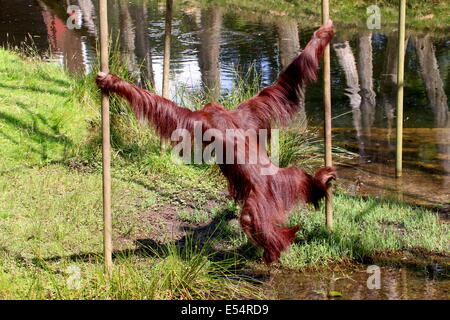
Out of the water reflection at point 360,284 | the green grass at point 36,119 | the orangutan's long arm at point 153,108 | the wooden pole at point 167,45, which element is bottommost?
the water reflection at point 360,284

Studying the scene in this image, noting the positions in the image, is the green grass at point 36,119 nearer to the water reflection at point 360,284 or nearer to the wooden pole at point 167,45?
the wooden pole at point 167,45

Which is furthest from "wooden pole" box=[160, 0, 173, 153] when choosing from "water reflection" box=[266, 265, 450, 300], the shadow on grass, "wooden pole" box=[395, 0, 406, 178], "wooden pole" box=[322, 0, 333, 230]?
"water reflection" box=[266, 265, 450, 300]

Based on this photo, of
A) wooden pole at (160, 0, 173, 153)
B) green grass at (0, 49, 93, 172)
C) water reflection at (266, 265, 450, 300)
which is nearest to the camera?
water reflection at (266, 265, 450, 300)

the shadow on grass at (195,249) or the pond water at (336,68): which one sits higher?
the pond water at (336,68)

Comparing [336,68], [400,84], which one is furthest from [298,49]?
[400,84]

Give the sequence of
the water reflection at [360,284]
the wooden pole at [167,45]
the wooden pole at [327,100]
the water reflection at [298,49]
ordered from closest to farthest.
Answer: the water reflection at [360,284] < the wooden pole at [327,100] < the wooden pole at [167,45] < the water reflection at [298,49]

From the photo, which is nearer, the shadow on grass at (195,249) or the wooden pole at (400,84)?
the shadow on grass at (195,249)

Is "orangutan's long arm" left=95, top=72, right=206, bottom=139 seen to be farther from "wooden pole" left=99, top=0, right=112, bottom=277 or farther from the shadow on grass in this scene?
the shadow on grass

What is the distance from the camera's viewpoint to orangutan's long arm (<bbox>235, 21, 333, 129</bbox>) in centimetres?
429

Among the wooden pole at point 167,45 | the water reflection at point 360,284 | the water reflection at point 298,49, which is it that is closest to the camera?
the water reflection at point 360,284

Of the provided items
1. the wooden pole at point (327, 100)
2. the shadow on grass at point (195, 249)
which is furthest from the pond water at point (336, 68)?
the wooden pole at point (327, 100)

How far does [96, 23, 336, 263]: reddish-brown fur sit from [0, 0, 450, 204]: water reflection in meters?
2.44

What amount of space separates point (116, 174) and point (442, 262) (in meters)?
3.48

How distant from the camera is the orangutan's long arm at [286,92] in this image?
4.29 meters
